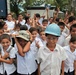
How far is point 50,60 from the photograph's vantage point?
420 centimetres

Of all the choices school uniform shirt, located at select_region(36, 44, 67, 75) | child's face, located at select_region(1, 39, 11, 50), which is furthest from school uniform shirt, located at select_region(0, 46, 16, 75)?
school uniform shirt, located at select_region(36, 44, 67, 75)

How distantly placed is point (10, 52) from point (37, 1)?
30338 millimetres

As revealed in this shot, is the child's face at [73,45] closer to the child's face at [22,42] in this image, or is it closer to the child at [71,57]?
the child at [71,57]

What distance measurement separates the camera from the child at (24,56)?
176 inches

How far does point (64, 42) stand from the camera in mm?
5656

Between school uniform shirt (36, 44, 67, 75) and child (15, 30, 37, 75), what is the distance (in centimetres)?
36

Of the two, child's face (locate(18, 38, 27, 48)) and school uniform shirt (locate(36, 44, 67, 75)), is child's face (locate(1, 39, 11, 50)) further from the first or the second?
school uniform shirt (locate(36, 44, 67, 75))

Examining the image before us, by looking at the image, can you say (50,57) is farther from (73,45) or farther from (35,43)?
(35,43)

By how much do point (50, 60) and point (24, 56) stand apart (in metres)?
0.60

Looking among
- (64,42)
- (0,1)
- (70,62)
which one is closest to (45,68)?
(70,62)

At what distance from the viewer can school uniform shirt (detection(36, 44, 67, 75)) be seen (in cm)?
420

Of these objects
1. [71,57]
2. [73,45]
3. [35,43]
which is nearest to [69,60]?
[71,57]

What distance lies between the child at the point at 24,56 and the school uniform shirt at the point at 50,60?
0.36 m

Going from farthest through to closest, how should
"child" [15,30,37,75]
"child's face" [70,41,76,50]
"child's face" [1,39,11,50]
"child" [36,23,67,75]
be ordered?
"child's face" [70,41,76,50], "child's face" [1,39,11,50], "child" [15,30,37,75], "child" [36,23,67,75]
